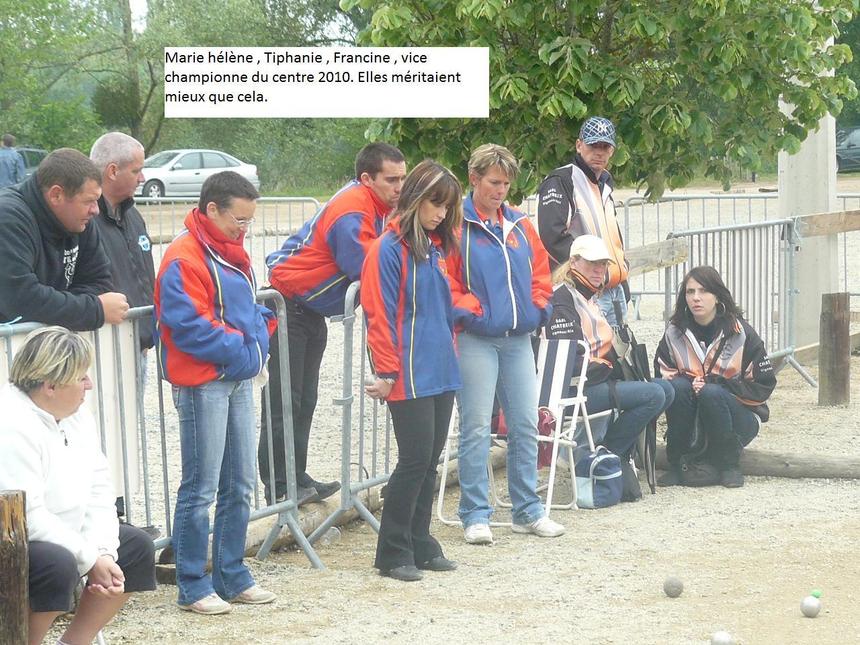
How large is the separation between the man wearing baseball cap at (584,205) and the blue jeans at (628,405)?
0.43m

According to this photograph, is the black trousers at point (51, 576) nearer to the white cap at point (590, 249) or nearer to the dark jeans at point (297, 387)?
the dark jeans at point (297, 387)

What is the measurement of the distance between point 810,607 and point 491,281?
2.16 m

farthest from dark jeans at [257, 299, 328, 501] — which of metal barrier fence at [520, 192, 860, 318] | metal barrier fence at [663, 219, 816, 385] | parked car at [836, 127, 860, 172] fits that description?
parked car at [836, 127, 860, 172]

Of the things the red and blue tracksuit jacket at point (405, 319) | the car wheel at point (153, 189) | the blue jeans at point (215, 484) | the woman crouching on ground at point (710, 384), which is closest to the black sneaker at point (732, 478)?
the woman crouching on ground at point (710, 384)

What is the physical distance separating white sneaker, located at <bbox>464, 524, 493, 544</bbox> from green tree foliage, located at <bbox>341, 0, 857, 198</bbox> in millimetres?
2657

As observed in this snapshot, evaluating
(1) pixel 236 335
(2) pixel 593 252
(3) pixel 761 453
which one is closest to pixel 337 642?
(1) pixel 236 335

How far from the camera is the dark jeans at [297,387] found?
7.21m

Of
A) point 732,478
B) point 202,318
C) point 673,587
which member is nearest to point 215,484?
point 202,318

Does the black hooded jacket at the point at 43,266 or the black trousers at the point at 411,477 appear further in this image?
the black trousers at the point at 411,477

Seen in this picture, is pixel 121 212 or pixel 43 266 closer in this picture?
pixel 43 266

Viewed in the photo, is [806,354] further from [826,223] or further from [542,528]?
[542,528]

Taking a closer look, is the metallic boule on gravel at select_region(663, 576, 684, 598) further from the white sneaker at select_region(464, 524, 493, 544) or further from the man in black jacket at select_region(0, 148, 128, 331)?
the man in black jacket at select_region(0, 148, 128, 331)

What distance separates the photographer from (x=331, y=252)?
725 centimetres

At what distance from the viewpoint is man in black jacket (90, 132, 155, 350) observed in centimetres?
646
